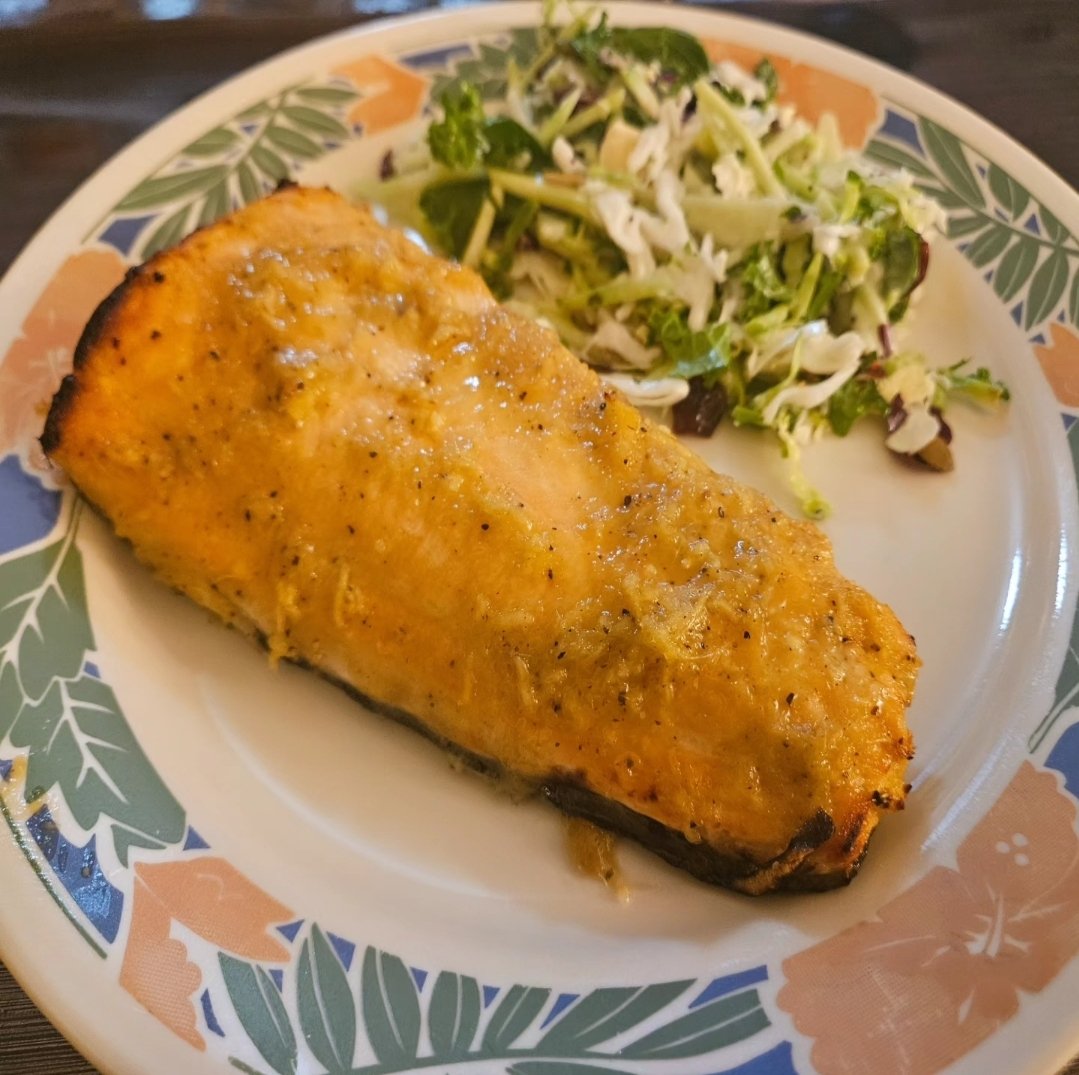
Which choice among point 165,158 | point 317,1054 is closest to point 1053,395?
point 317,1054

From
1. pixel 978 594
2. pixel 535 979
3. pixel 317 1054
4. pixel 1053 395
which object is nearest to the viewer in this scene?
pixel 317 1054

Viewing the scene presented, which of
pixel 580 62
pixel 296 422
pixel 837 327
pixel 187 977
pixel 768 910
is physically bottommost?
pixel 187 977

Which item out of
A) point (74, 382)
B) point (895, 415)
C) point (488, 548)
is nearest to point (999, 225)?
point (895, 415)

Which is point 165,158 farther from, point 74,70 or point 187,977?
point 187,977

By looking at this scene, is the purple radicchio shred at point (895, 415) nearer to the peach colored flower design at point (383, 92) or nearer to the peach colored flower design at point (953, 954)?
the peach colored flower design at point (953, 954)

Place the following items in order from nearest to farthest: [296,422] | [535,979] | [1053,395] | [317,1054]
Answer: [317,1054], [535,979], [296,422], [1053,395]

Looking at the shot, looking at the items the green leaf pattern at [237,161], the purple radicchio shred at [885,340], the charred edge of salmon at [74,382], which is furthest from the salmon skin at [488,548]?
the purple radicchio shred at [885,340]

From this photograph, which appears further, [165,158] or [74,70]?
[74,70]
